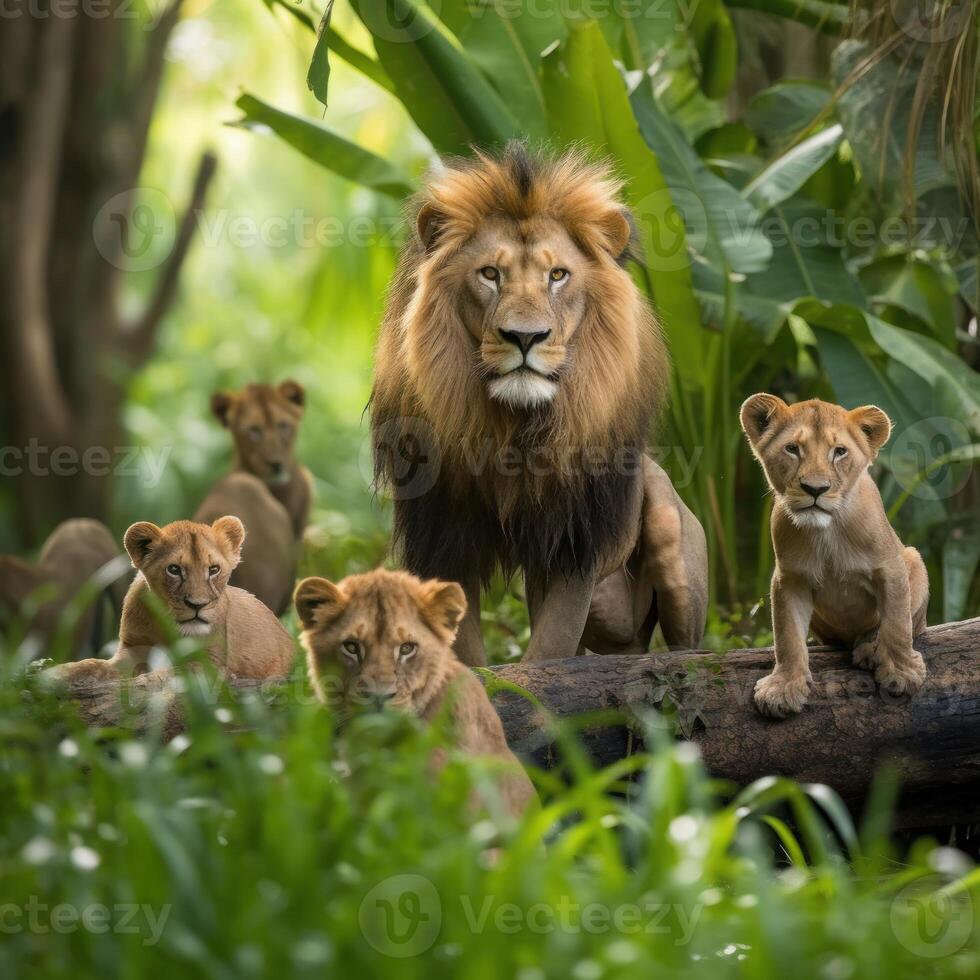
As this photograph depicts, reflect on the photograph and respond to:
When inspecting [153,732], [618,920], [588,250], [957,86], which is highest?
[957,86]

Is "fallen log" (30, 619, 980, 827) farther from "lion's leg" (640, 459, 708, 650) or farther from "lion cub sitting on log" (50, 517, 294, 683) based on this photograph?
"lion cub sitting on log" (50, 517, 294, 683)

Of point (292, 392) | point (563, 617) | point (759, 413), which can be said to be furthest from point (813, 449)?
point (292, 392)

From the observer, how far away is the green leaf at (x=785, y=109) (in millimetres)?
8289

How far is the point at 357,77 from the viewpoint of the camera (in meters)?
20.4

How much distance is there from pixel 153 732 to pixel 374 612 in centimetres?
59

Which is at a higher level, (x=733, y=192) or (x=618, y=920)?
(x=733, y=192)

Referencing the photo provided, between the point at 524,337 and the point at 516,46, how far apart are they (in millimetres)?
3292

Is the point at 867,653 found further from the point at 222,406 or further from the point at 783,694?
the point at 222,406

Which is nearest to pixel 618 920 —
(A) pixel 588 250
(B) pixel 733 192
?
(A) pixel 588 250

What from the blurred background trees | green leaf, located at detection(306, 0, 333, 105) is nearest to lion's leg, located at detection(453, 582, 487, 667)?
the blurred background trees

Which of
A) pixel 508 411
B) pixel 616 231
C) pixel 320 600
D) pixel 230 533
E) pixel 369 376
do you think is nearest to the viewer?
pixel 320 600

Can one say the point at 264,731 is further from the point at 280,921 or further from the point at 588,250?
the point at 588,250

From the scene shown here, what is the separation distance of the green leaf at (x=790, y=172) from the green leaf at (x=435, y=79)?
1.26 metres

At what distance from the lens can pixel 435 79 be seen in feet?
23.5
